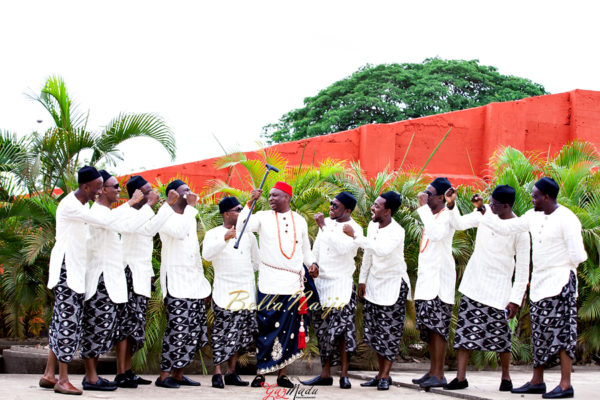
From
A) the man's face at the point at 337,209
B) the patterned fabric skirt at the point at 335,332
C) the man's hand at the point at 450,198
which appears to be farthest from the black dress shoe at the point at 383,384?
the man's hand at the point at 450,198

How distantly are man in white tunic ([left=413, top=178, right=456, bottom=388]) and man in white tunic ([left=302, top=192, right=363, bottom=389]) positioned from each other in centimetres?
70

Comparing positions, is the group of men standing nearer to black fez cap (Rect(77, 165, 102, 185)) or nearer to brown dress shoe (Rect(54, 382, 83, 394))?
black fez cap (Rect(77, 165, 102, 185))

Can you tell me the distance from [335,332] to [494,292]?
62.8 inches

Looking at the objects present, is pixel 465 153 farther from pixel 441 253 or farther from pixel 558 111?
pixel 441 253

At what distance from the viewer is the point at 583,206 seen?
32.3 ft

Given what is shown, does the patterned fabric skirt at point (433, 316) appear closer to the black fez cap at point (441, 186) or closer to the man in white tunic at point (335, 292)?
the man in white tunic at point (335, 292)

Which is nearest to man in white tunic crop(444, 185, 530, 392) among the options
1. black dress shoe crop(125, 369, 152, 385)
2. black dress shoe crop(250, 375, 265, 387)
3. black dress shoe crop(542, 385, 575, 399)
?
black dress shoe crop(542, 385, 575, 399)

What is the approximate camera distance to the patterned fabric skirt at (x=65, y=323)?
590 cm

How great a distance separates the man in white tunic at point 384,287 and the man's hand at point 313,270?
1.70ft

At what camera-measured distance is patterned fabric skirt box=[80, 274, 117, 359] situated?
6.23 meters

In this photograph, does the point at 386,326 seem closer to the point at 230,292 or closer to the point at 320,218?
the point at 320,218

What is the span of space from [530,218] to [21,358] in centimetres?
604

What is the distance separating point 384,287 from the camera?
7.08m

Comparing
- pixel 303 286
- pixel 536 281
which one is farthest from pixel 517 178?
pixel 303 286
